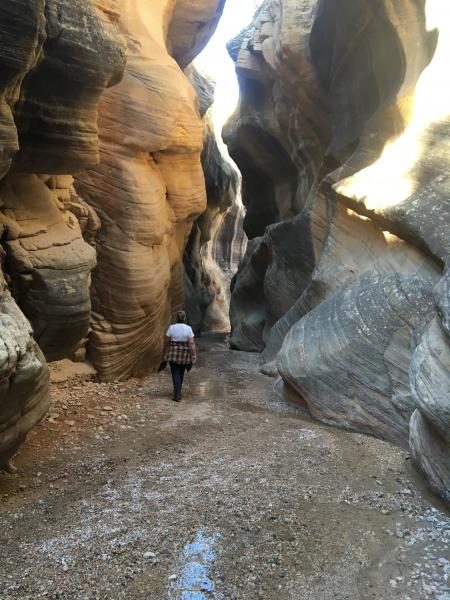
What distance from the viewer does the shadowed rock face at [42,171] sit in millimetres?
4297

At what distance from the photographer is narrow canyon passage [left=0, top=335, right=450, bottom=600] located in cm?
355

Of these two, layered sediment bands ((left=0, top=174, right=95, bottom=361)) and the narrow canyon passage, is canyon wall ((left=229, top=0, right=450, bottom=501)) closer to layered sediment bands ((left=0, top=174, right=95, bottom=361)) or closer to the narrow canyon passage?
the narrow canyon passage

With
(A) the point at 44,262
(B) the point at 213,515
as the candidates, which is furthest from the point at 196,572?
(A) the point at 44,262

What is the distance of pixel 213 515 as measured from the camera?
4340 millimetres

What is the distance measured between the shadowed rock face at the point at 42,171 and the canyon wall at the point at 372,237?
3.12 m

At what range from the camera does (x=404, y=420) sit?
5914 mm

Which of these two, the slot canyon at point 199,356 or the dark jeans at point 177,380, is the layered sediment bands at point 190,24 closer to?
the slot canyon at point 199,356

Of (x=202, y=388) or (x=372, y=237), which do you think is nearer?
(x=372, y=237)

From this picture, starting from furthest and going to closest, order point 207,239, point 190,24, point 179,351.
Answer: point 207,239 < point 190,24 < point 179,351

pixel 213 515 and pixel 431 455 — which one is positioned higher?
pixel 431 455

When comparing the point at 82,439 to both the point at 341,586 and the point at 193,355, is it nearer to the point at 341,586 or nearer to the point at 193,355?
the point at 193,355

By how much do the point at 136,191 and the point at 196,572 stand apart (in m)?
6.47

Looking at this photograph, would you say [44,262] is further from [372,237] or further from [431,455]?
[372,237]

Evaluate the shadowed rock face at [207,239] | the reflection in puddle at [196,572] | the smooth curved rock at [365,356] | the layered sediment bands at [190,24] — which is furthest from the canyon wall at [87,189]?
the shadowed rock face at [207,239]
